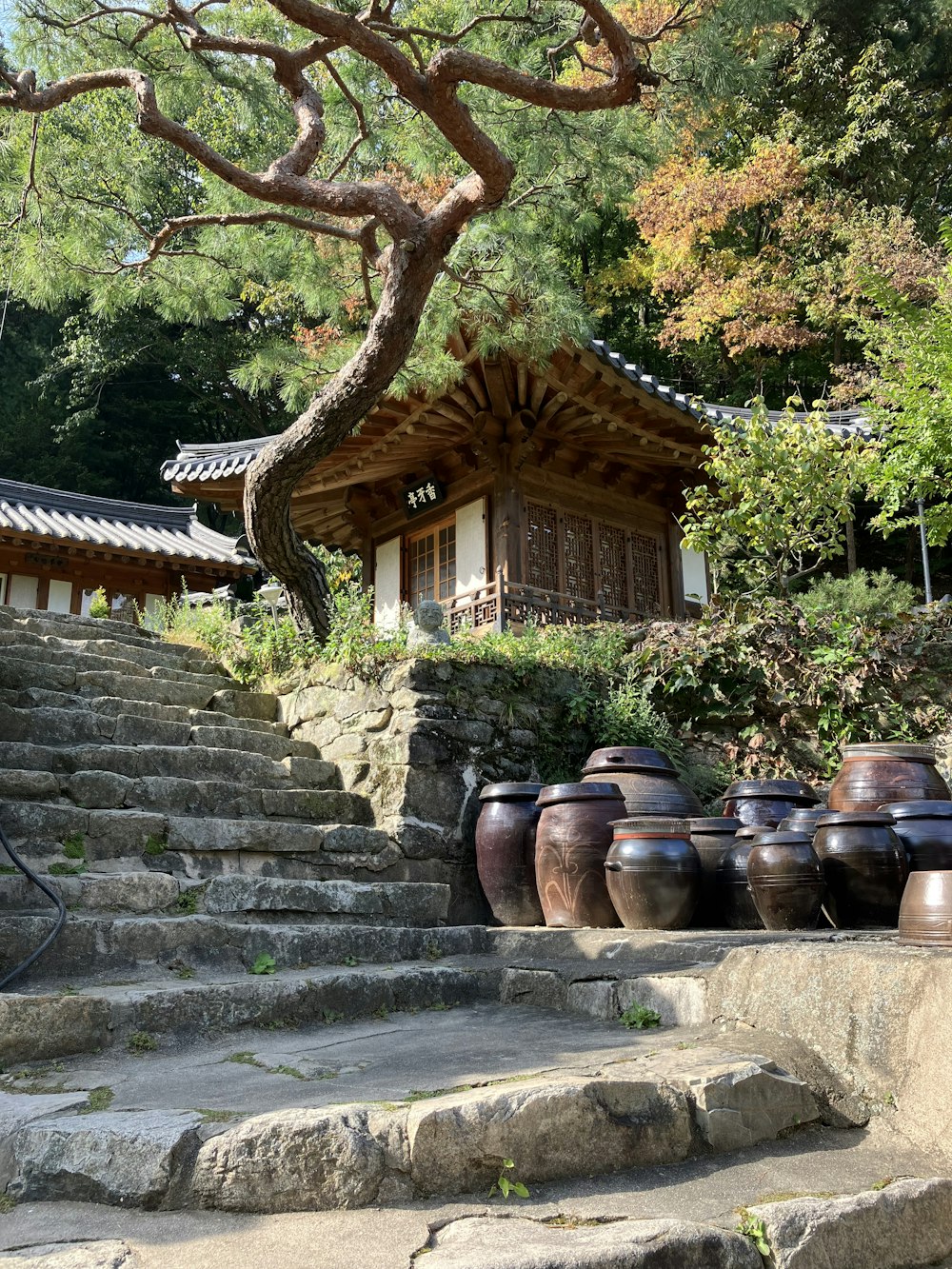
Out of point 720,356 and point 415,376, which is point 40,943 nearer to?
point 415,376

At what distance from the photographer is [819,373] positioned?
1794 cm

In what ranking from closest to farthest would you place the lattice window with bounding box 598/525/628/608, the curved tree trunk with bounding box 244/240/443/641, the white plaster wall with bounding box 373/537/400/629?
1. the curved tree trunk with bounding box 244/240/443/641
2. the lattice window with bounding box 598/525/628/608
3. the white plaster wall with bounding box 373/537/400/629

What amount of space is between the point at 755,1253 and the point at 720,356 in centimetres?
1791

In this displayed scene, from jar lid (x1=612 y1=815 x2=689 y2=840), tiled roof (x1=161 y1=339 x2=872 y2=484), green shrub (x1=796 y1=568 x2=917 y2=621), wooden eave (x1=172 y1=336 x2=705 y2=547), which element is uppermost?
tiled roof (x1=161 y1=339 x2=872 y2=484)

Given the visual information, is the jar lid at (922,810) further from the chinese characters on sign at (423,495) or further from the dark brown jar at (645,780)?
the chinese characters on sign at (423,495)

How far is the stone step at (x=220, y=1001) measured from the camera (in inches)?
119

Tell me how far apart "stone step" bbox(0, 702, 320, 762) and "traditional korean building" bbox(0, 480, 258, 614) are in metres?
10.3

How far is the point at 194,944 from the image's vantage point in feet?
12.8

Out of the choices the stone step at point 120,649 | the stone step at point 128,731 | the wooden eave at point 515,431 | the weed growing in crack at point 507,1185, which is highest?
the wooden eave at point 515,431

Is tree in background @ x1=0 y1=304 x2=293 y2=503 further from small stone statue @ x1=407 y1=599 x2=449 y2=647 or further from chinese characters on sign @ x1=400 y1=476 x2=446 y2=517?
small stone statue @ x1=407 y1=599 x2=449 y2=647

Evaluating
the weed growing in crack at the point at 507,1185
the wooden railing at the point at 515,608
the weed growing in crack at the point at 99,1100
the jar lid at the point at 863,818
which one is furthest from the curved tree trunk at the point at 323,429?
the weed growing in crack at the point at 507,1185

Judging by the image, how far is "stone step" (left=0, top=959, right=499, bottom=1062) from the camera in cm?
303

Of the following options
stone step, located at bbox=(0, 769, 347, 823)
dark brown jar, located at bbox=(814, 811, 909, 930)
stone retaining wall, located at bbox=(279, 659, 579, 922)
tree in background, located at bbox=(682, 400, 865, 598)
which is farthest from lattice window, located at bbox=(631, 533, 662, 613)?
dark brown jar, located at bbox=(814, 811, 909, 930)

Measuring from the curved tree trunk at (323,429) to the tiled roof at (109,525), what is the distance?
941cm
